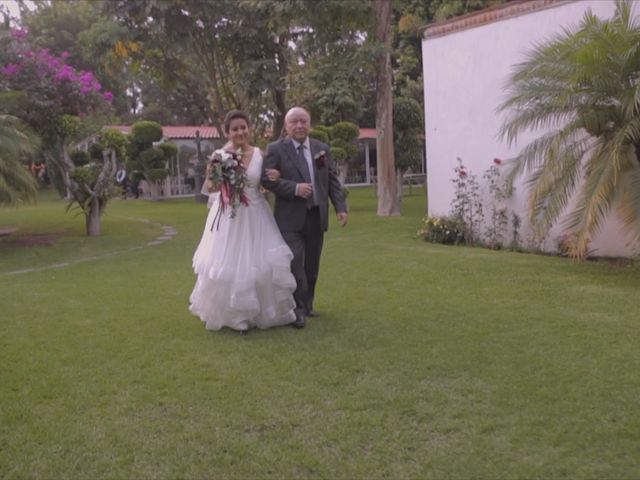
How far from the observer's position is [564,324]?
615 centimetres

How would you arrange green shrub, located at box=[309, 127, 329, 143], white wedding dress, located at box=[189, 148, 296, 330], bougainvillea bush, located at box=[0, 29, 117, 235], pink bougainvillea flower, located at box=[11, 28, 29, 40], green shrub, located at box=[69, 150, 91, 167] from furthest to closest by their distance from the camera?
green shrub, located at box=[309, 127, 329, 143] < green shrub, located at box=[69, 150, 91, 167] < pink bougainvillea flower, located at box=[11, 28, 29, 40] < bougainvillea bush, located at box=[0, 29, 117, 235] < white wedding dress, located at box=[189, 148, 296, 330]

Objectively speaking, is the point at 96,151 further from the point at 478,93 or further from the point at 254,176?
the point at 254,176

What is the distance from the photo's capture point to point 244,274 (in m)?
6.02

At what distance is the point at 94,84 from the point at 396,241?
23.6 feet

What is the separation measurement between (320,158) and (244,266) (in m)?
1.21

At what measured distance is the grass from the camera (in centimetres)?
364

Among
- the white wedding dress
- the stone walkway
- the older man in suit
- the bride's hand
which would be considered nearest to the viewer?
the white wedding dress

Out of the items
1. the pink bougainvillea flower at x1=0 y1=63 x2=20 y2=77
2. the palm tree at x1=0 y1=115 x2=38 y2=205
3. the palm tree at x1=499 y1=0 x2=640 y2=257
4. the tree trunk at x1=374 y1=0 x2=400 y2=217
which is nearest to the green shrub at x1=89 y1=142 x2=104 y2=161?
the pink bougainvillea flower at x1=0 y1=63 x2=20 y2=77

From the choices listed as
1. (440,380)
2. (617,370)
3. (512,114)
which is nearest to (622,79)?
(512,114)

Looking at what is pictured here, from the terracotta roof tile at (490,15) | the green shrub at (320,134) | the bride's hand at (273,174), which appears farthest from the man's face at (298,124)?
the green shrub at (320,134)

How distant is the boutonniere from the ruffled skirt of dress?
2.14 ft

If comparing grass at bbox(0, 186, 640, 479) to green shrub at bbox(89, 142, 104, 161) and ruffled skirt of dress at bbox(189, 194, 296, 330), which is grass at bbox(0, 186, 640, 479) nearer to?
ruffled skirt of dress at bbox(189, 194, 296, 330)

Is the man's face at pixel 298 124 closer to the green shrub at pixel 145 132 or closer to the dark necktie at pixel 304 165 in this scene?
the dark necktie at pixel 304 165

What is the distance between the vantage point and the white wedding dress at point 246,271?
602 centimetres
